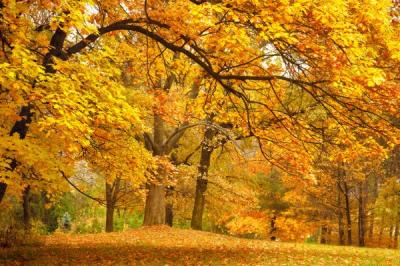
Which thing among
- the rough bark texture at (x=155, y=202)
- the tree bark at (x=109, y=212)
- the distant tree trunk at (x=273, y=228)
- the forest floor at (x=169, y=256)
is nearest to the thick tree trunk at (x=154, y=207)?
the rough bark texture at (x=155, y=202)

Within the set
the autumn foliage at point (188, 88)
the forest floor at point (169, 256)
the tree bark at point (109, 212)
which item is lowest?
the forest floor at point (169, 256)

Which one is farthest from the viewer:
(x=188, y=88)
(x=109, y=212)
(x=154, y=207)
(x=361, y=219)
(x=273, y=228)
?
(x=273, y=228)

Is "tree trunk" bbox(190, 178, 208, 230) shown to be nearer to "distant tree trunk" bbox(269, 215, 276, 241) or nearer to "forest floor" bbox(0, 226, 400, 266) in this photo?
"distant tree trunk" bbox(269, 215, 276, 241)

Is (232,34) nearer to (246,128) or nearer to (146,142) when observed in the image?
(246,128)

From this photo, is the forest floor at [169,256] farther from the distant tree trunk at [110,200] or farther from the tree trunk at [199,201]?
the distant tree trunk at [110,200]

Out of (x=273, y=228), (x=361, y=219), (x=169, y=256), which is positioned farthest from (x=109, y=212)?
(x=169, y=256)

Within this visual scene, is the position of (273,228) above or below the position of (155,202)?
below

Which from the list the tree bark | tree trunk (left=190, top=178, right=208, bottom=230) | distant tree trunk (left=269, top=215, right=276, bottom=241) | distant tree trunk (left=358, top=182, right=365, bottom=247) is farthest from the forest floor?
distant tree trunk (left=269, top=215, right=276, bottom=241)

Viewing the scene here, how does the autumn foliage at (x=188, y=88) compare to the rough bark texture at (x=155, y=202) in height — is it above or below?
above

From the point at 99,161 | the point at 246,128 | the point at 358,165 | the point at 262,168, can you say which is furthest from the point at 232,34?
the point at 262,168

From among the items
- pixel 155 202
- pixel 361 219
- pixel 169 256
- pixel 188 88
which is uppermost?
pixel 188 88

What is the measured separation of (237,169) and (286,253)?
1747cm

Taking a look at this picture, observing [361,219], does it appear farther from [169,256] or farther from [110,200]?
[169,256]

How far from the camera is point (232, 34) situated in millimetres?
9156
